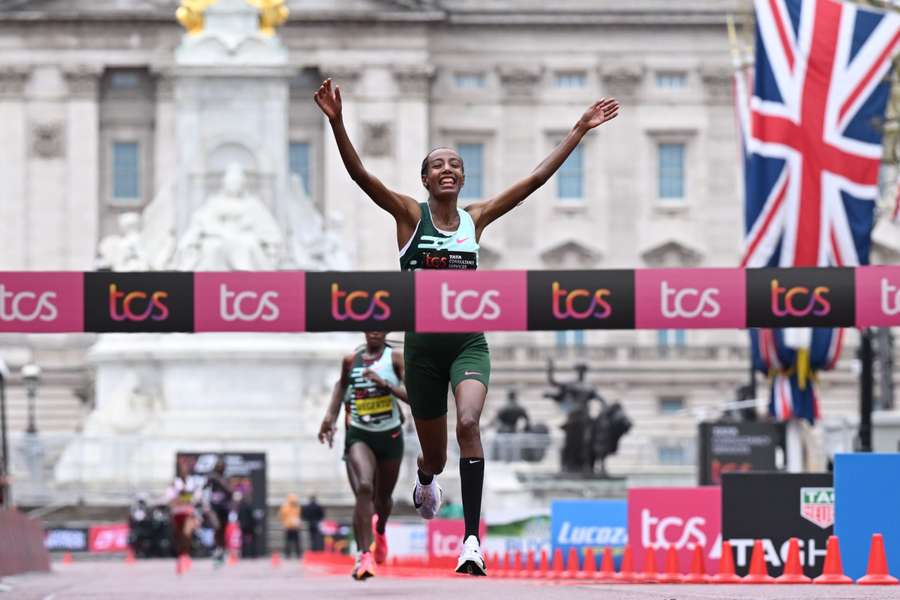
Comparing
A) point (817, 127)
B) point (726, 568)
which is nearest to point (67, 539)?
point (817, 127)

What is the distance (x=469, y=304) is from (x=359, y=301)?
2.72ft

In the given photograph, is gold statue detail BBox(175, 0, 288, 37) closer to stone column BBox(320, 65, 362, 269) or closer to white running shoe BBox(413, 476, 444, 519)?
white running shoe BBox(413, 476, 444, 519)

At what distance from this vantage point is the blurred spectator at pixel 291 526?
49.9 m

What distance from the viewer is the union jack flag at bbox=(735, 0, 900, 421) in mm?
35531

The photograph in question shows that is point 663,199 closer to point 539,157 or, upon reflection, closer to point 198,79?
point 539,157

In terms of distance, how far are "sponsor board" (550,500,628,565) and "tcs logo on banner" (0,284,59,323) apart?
1225 centimetres

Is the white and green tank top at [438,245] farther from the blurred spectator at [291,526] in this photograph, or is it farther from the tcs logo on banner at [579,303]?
the blurred spectator at [291,526]

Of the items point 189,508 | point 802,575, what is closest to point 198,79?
point 189,508

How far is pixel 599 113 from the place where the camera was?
54.3 feet

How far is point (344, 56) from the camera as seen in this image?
109062mm

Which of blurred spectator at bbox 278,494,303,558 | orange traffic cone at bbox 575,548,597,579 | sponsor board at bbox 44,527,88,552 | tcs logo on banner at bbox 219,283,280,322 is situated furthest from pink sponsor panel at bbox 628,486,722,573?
sponsor board at bbox 44,527,88,552

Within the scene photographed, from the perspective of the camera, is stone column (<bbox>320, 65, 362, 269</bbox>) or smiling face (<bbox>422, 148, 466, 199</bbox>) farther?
stone column (<bbox>320, 65, 362, 269</bbox>)

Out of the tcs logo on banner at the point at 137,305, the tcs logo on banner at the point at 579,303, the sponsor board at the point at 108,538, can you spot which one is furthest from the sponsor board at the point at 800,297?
the sponsor board at the point at 108,538

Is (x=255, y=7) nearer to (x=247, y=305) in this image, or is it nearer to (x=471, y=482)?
(x=247, y=305)
